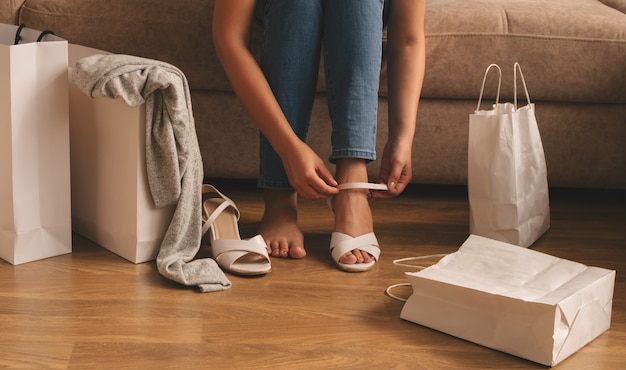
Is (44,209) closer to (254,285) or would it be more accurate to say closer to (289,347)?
(254,285)

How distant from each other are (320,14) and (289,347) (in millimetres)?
666

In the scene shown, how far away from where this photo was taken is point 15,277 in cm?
147

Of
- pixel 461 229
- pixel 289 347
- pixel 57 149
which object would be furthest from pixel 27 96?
pixel 461 229

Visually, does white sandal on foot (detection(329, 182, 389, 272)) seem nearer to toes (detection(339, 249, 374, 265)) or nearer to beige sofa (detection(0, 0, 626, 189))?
toes (detection(339, 249, 374, 265))

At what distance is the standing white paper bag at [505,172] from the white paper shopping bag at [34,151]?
734 millimetres

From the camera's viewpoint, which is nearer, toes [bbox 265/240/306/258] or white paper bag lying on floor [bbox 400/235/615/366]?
white paper bag lying on floor [bbox 400/235/615/366]

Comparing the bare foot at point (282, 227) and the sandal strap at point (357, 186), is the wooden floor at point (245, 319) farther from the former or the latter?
the sandal strap at point (357, 186)

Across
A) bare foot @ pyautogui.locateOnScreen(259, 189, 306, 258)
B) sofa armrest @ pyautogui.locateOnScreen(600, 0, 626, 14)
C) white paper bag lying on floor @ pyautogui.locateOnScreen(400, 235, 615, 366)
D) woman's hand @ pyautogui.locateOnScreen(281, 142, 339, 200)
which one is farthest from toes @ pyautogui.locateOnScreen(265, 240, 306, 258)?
sofa armrest @ pyautogui.locateOnScreen(600, 0, 626, 14)

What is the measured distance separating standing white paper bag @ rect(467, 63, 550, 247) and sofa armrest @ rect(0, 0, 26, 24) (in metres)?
0.98

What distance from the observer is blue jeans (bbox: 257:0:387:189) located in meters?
1.61

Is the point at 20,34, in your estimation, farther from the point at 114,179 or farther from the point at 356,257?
the point at 356,257

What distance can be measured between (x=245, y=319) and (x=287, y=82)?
492 millimetres

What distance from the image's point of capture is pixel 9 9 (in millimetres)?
1901

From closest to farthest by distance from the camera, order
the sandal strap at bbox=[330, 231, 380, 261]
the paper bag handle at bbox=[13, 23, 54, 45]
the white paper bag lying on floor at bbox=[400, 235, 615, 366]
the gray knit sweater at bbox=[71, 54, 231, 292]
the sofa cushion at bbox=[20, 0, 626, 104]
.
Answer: the white paper bag lying on floor at bbox=[400, 235, 615, 366], the gray knit sweater at bbox=[71, 54, 231, 292], the sandal strap at bbox=[330, 231, 380, 261], the paper bag handle at bbox=[13, 23, 54, 45], the sofa cushion at bbox=[20, 0, 626, 104]
